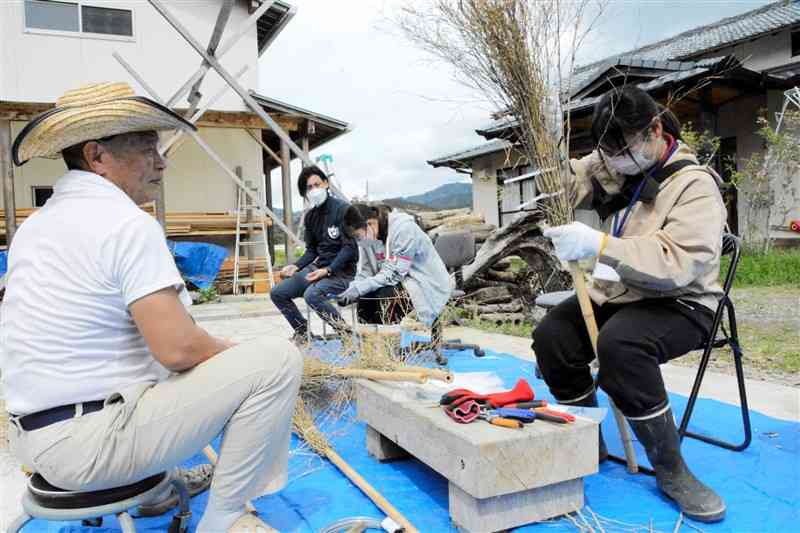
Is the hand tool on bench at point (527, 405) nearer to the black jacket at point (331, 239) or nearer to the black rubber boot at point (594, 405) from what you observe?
the black rubber boot at point (594, 405)

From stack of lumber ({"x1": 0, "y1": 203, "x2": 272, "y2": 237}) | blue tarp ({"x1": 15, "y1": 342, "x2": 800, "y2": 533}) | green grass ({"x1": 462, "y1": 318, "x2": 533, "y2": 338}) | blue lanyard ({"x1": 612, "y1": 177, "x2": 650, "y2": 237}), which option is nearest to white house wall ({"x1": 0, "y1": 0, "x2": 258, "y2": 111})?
stack of lumber ({"x1": 0, "y1": 203, "x2": 272, "y2": 237})

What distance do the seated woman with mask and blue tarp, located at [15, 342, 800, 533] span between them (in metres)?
1.65

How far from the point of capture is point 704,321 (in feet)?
7.03

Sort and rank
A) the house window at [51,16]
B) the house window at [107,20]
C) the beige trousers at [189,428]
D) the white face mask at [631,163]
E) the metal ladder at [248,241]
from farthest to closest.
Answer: the metal ladder at [248,241] < the house window at [107,20] < the house window at [51,16] < the white face mask at [631,163] < the beige trousers at [189,428]

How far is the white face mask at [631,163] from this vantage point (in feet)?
7.16

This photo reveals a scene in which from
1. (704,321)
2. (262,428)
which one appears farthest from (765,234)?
(262,428)

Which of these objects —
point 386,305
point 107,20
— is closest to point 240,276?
point 107,20

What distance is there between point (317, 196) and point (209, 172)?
7.16 metres

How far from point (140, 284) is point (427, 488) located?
1440 mm

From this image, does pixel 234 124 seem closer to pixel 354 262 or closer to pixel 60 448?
pixel 354 262

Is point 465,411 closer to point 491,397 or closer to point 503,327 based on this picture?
point 491,397

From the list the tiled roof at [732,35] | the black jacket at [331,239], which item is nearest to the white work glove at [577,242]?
the black jacket at [331,239]

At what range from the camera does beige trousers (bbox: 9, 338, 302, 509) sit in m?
1.53

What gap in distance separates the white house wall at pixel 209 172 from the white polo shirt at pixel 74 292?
33.2 feet
